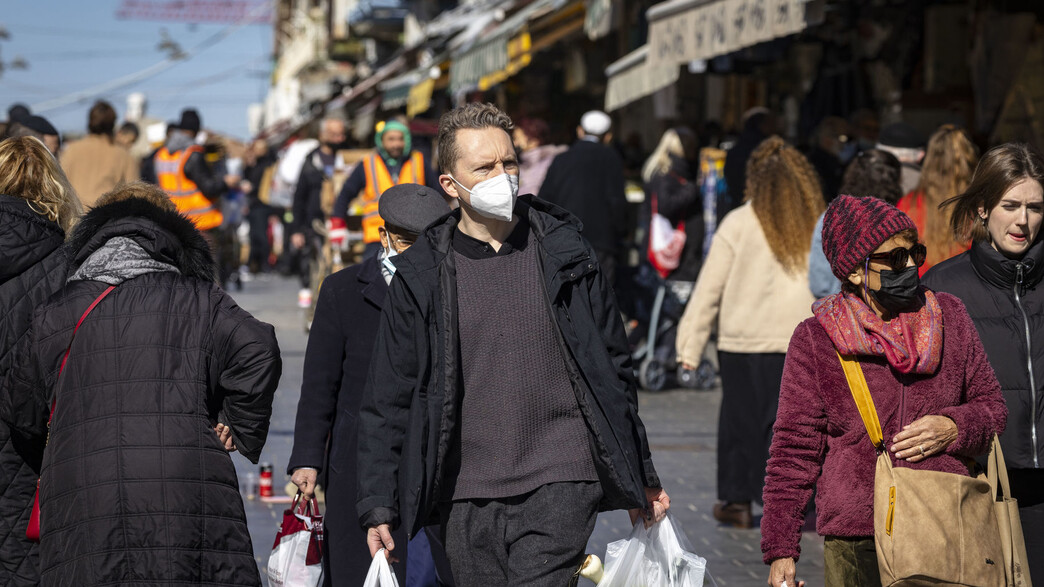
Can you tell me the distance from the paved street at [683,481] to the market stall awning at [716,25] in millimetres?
2538

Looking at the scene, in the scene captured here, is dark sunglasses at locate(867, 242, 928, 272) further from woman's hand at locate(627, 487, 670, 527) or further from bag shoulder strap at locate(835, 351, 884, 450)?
woman's hand at locate(627, 487, 670, 527)

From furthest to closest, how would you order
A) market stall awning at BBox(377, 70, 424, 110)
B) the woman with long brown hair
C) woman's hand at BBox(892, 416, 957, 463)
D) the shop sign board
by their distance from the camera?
market stall awning at BBox(377, 70, 424, 110) → the shop sign board → the woman with long brown hair → woman's hand at BBox(892, 416, 957, 463)

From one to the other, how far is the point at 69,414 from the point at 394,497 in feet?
2.92

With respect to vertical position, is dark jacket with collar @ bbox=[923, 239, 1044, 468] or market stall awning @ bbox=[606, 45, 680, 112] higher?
market stall awning @ bbox=[606, 45, 680, 112]

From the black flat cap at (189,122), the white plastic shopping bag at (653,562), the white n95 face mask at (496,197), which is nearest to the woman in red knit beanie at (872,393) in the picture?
the white plastic shopping bag at (653,562)

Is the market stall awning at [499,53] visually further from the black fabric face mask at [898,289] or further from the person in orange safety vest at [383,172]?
the black fabric face mask at [898,289]

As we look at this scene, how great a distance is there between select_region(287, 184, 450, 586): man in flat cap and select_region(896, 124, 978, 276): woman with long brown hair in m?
2.44

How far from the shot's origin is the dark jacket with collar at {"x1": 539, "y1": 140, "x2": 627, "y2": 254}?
11570 mm

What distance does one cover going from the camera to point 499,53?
51.9 feet

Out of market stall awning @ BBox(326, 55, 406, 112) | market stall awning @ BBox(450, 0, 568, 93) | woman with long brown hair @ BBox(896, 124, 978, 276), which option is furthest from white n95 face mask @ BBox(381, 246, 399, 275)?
market stall awning @ BBox(326, 55, 406, 112)

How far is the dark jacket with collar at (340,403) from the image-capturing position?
194 inches

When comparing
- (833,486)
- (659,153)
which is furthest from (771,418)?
(659,153)

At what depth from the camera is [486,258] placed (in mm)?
4199

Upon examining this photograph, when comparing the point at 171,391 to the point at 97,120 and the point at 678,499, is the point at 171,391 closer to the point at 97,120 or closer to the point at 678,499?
the point at 678,499
